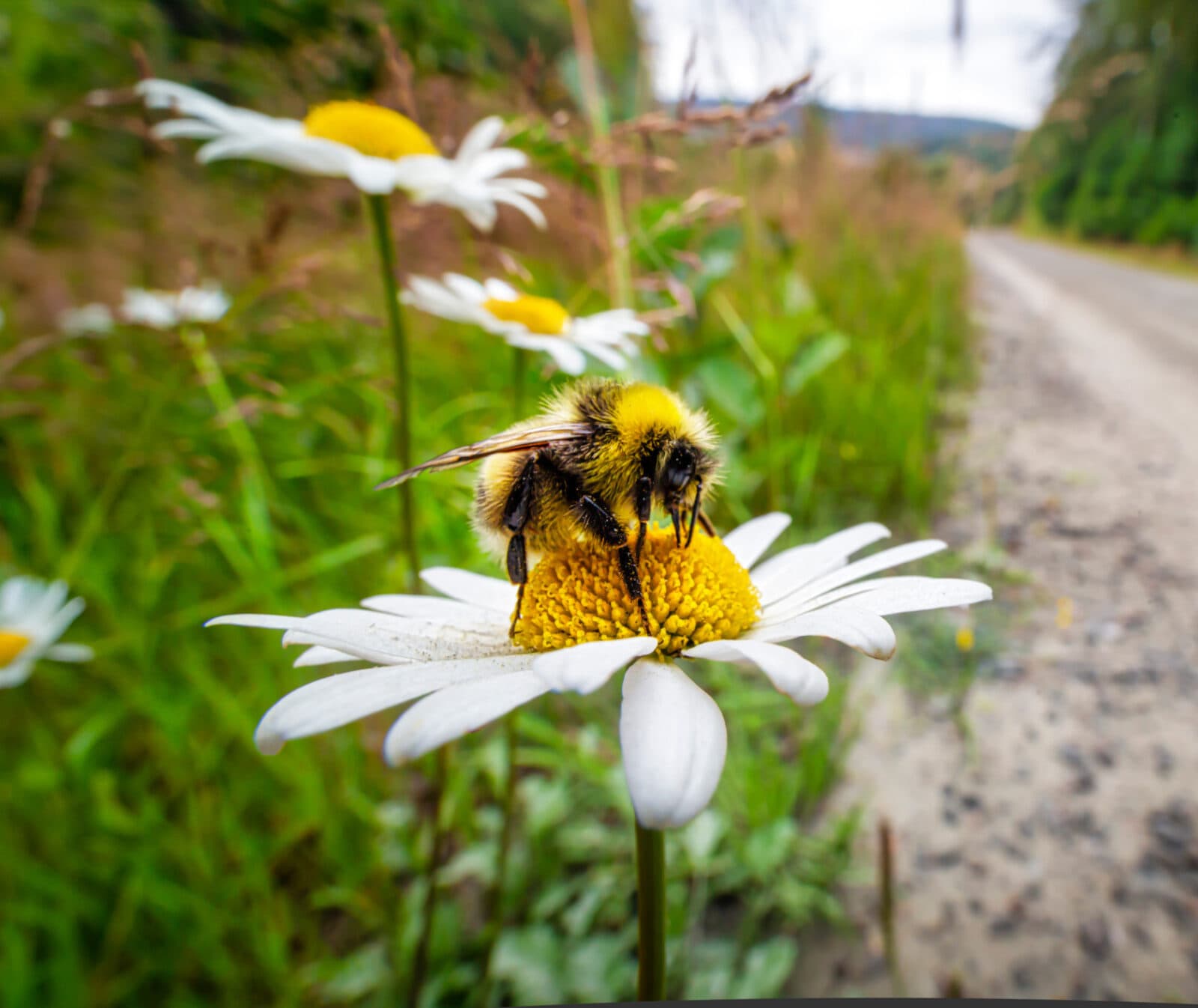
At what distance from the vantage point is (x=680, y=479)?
0.45 m

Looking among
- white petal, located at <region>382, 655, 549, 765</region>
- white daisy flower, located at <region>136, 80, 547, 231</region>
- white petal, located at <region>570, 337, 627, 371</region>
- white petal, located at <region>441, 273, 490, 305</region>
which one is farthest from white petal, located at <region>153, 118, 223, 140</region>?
white petal, located at <region>382, 655, 549, 765</region>

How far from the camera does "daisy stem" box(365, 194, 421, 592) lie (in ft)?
1.98

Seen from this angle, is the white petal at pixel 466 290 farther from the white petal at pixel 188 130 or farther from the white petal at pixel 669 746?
the white petal at pixel 669 746

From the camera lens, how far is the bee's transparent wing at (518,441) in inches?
16.4

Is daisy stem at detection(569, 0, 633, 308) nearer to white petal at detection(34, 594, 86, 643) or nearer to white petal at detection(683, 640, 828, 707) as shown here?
white petal at detection(683, 640, 828, 707)

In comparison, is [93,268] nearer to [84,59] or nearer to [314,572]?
[84,59]

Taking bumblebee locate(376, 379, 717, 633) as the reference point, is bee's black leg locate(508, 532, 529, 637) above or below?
below

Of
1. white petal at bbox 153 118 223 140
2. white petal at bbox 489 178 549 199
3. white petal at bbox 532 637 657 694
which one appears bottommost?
white petal at bbox 532 637 657 694

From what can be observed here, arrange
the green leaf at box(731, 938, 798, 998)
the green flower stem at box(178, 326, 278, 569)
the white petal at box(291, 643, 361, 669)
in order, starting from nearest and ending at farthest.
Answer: the white petal at box(291, 643, 361, 669)
the green leaf at box(731, 938, 798, 998)
the green flower stem at box(178, 326, 278, 569)

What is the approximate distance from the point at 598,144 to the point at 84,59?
5.42 feet

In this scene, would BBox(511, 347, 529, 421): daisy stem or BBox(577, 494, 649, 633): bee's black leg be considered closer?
BBox(577, 494, 649, 633): bee's black leg

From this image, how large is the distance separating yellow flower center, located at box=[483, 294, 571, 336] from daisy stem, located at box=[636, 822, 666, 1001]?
50 centimetres

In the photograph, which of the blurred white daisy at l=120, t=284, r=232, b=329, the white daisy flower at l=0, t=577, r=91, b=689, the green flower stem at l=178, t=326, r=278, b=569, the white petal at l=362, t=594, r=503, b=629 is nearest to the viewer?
the white petal at l=362, t=594, r=503, b=629

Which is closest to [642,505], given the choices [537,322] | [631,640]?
[631,640]
